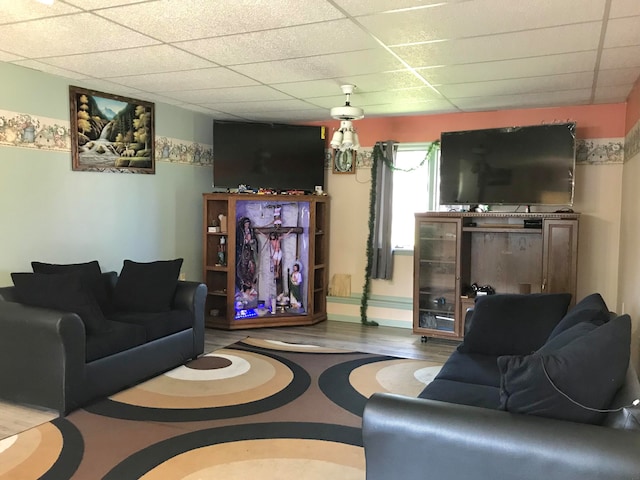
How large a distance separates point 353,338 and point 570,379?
357cm

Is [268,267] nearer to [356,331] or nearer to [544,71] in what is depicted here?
[356,331]

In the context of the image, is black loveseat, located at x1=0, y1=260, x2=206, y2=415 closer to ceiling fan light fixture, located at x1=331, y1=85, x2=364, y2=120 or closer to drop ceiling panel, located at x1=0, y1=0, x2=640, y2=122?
drop ceiling panel, located at x1=0, y1=0, x2=640, y2=122

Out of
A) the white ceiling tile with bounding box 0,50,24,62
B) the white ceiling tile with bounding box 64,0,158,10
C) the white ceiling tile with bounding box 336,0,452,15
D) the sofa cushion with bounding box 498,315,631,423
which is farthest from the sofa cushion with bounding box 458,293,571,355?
the white ceiling tile with bounding box 0,50,24,62

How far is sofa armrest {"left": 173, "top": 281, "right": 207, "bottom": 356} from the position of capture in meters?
4.45

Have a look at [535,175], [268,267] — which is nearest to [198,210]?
[268,267]

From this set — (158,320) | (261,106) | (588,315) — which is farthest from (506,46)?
(158,320)

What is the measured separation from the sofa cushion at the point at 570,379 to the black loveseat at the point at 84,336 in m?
2.56

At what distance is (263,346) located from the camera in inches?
194

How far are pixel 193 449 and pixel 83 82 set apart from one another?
3117 millimetres

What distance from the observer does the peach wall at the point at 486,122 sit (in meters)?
4.95

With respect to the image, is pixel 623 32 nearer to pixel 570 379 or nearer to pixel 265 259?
pixel 570 379

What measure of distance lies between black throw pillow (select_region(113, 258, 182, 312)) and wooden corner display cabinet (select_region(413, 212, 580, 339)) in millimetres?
2366

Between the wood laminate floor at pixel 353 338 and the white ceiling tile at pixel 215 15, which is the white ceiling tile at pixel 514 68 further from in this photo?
the wood laminate floor at pixel 353 338

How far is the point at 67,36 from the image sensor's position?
10.4 feet
